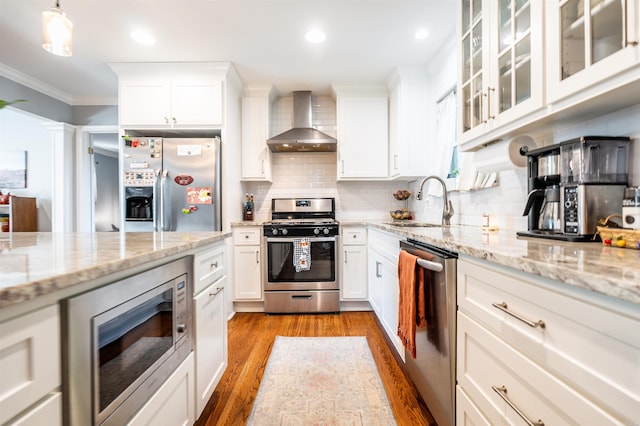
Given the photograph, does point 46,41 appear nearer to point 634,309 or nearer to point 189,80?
point 189,80

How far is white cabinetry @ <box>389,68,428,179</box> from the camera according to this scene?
2.87 metres

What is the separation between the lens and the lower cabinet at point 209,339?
1.28 meters

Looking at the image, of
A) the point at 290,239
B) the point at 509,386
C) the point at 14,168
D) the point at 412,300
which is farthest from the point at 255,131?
the point at 14,168

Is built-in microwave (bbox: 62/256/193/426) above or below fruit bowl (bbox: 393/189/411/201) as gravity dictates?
below

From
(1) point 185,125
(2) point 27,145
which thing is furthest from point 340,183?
(2) point 27,145

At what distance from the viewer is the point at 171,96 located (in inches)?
111

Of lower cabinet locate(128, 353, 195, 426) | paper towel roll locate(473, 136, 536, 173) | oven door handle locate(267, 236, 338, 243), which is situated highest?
paper towel roll locate(473, 136, 536, 173)

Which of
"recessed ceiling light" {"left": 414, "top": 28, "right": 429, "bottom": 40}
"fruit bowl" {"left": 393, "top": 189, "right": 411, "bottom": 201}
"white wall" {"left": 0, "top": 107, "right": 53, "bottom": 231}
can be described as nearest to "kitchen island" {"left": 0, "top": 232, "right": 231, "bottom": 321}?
"recessed ceiling light" {"left": 414, "top": 28, "right": 429, "bottom": 40}

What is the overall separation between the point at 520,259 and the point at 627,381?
29 centimetres

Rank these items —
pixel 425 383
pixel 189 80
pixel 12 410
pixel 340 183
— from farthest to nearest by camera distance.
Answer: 1. pixel 340 183
2. pixel 189 80
3. pixel 425 383
4. pixel 12 410

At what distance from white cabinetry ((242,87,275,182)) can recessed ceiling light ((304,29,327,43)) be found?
0.98m

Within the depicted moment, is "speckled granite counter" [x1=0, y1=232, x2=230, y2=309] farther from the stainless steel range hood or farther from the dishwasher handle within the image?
the stainless steel range hood

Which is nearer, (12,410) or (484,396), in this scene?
(12,410)

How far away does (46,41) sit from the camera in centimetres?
143
